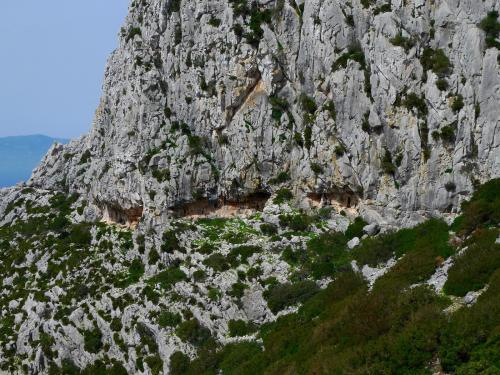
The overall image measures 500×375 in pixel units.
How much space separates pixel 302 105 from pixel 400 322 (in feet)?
107

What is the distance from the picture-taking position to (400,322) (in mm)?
19766

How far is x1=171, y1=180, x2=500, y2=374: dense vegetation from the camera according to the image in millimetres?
16938

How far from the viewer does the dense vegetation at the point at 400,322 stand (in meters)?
16.9

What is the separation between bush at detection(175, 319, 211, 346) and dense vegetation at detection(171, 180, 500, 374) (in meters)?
1.44

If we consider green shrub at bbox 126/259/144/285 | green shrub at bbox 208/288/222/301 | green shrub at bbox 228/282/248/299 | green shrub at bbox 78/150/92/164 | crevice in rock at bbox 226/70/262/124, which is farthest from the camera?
green shrub at bbox 78/150/92/164

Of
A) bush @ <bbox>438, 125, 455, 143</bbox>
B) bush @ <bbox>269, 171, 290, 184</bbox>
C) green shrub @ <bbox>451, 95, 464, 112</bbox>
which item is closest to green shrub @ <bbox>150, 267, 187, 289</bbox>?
bush @ <bbox>269, 171, 290, 184</bbox>

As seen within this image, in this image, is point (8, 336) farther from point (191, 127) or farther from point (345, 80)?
point (345, 80)

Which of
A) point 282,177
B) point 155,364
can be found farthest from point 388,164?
point 155,364

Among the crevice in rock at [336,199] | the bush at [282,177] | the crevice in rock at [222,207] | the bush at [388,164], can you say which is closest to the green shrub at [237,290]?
the crevice in rock at [336,199]

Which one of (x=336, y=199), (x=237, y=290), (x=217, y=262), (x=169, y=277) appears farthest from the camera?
(x=336, y=199)

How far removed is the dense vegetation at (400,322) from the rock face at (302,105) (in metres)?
6.58

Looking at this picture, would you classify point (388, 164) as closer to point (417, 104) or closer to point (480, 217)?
point (417, 104)

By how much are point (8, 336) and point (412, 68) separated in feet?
146

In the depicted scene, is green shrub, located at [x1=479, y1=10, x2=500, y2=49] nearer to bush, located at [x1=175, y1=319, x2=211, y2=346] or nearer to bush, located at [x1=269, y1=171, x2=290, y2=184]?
bush, located at [x1=269, y1=171, x2=290, y2=184]
